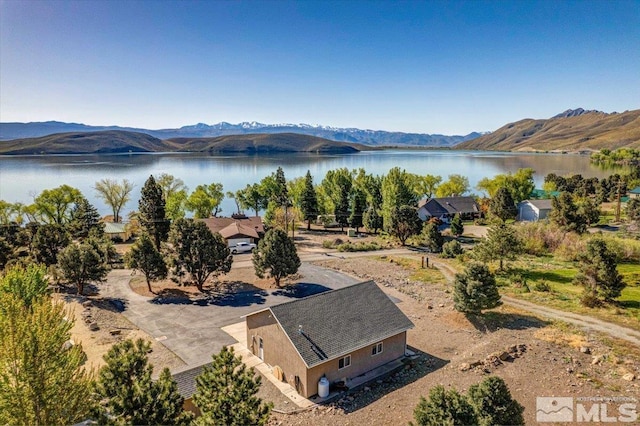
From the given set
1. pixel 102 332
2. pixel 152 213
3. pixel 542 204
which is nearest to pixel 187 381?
pixel 102 332

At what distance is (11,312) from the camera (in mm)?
11477

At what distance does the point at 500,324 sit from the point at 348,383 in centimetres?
1259

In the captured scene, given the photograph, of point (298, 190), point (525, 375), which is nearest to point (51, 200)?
point (298, 190)

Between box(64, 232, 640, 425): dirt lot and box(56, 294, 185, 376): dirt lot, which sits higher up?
box(64, 232, 640, 425): dirt lot

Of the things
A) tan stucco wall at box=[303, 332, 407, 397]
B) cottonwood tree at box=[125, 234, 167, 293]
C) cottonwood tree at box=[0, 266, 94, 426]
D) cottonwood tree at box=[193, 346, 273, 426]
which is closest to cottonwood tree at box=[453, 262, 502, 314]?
tan stucco wall at box=[303, 332, 407, 397]

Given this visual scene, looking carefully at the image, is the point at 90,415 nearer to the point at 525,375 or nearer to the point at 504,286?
the point at 525,375

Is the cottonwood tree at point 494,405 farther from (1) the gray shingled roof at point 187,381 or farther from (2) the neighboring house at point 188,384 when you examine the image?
(1) the gray shingled roof at point 187,381

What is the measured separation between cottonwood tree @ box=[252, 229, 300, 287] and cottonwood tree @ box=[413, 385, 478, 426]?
23.0 m

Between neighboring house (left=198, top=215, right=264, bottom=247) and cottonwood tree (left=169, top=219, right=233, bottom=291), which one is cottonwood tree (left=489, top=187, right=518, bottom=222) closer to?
neighboring house (left=198, top=215, right=264, bottom=247)

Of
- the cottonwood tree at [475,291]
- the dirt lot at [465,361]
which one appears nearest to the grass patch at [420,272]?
the dirt lot at [465,361]

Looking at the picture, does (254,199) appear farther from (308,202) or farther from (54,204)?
(54,204)

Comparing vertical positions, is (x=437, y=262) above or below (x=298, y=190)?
below

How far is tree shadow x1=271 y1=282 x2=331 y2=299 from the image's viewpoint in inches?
1308

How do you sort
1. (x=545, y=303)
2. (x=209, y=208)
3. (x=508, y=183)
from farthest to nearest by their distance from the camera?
(x=508, y=183) → (x=209, y=208) → (x=545, y=303)
